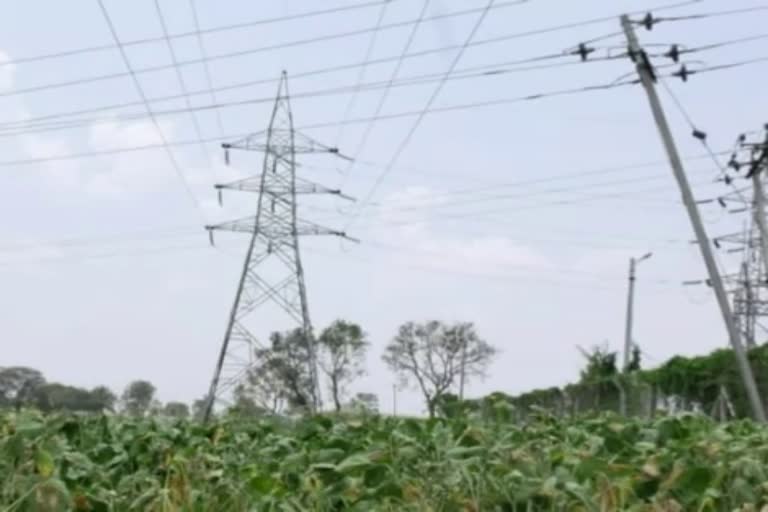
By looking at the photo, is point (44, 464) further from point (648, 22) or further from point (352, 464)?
point (648, 22)

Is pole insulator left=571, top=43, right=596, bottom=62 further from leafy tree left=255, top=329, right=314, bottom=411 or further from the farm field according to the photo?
the farm field

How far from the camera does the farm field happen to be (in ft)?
6.03

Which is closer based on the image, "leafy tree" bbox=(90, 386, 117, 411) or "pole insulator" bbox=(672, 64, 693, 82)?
"leafy tree" bbox=(90, 386, 117, 411)

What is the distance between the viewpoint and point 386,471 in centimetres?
201

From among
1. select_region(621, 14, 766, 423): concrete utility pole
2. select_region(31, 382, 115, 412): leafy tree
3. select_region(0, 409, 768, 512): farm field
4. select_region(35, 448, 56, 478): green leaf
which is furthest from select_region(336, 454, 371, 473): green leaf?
select_region(621, 14, 766, 423): concrete utility pole

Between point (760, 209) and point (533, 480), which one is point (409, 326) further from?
point (533, 480)

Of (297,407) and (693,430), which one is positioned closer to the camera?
(693,430)

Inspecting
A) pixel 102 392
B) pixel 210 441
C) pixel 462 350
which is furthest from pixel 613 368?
pixel 210 441

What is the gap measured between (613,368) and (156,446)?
87.2ft

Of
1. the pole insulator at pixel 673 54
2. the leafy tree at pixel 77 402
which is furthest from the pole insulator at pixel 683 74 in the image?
the leafy tree at pixel 77 402

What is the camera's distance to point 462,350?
130 ft

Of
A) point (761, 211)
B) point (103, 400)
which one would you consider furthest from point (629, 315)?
point (103, 400)

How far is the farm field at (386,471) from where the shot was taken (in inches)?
72.3

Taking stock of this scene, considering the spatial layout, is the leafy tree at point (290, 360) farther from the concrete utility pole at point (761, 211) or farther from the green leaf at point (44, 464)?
the green leaf at point (44, 464)
